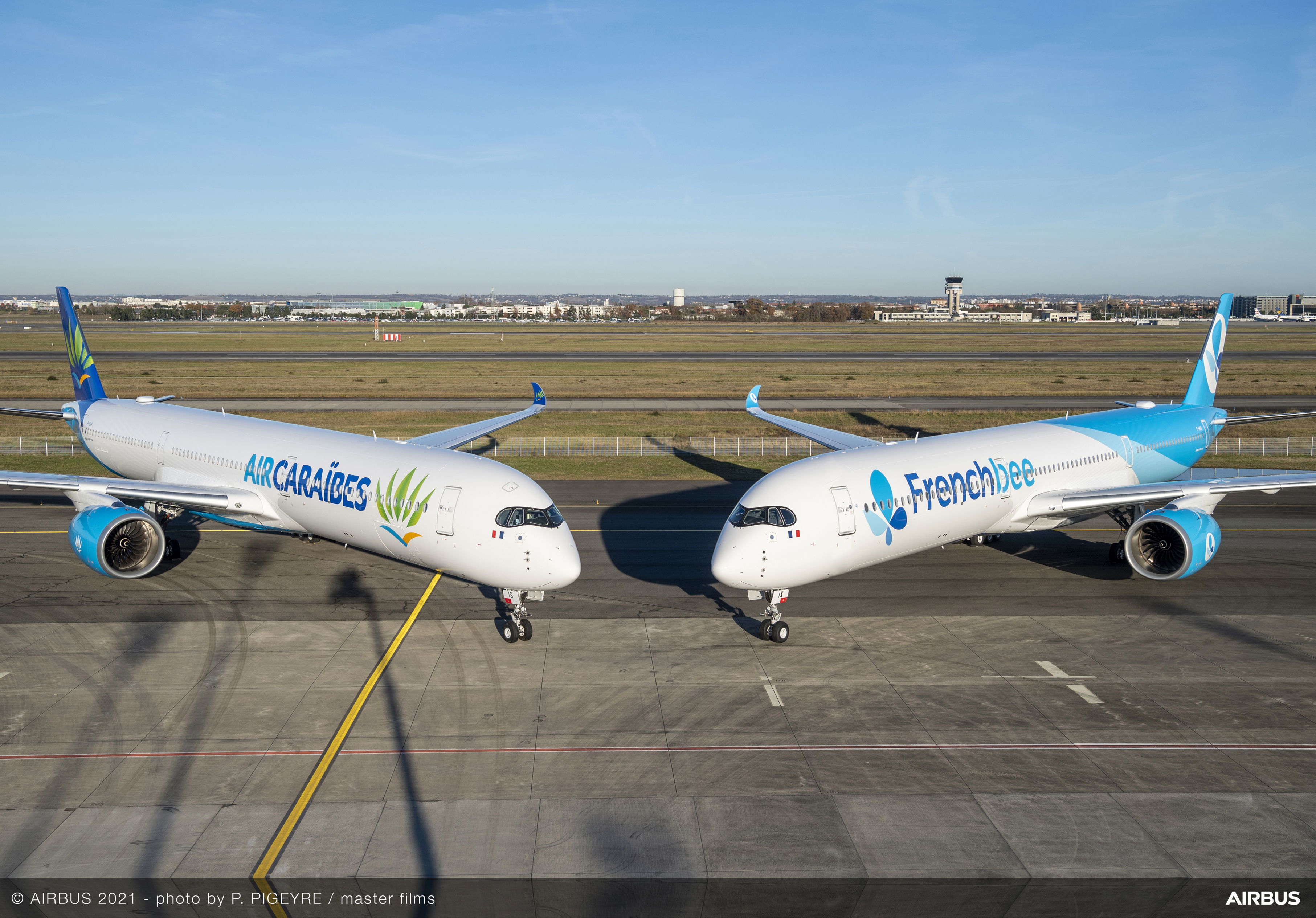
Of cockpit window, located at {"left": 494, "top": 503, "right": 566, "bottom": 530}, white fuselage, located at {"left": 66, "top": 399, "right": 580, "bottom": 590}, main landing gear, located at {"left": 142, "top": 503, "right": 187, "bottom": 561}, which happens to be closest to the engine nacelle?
white fuselage, located at {"left": 66, "top": 399, "right": 580, "bottom": 590}

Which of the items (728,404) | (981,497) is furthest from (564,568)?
(728,404)

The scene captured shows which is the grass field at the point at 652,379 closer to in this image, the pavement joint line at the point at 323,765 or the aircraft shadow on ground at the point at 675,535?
the aircraft shadow on ground at the point at 675,535

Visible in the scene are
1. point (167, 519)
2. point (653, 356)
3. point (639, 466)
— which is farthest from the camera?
point (653, 356)

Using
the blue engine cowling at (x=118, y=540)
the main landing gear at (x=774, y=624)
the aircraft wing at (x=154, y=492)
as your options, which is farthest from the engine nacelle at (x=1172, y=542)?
the blue engine cowling at (x=118, y=540)

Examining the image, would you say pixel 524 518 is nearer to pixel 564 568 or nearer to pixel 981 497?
pixel 564 568

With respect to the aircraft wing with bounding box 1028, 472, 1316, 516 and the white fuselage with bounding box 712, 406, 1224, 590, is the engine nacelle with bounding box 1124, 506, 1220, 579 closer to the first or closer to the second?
the aircraft wing with bounding box 1028, 472, 1316, 516

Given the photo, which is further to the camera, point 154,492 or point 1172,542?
point 154,492

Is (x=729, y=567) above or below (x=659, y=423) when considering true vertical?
above
